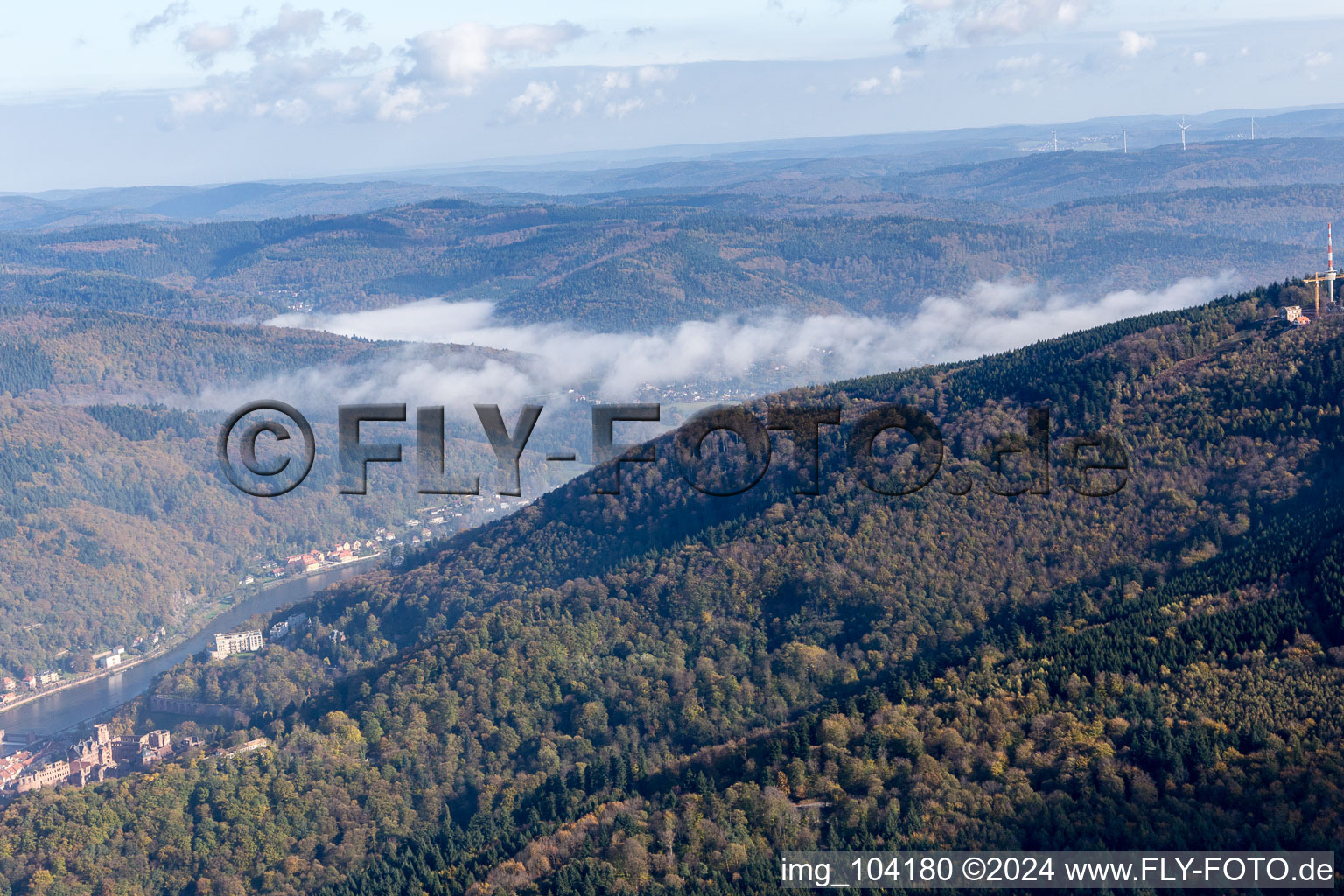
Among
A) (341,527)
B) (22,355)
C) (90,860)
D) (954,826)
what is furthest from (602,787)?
(22,355)

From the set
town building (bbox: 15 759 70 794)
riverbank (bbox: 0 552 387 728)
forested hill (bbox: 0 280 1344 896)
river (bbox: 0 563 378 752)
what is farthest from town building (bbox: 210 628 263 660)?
town building (bbox: 15 759 70 794)

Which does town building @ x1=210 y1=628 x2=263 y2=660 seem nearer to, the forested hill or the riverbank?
the forested hill

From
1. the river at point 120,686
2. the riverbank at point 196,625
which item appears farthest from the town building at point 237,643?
the riverbank at point 196,625

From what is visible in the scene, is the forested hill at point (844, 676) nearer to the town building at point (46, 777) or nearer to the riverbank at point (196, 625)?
the town building at point (46, 777)

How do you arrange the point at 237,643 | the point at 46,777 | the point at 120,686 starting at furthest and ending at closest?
the point at 120,686 → the point at 237,643 → the point at 46,777

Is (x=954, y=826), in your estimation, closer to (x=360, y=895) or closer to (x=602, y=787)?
(x=602, y=787)

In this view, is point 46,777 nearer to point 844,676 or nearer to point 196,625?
point 844,676

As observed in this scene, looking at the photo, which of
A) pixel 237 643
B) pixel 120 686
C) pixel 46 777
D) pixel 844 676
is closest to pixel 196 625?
pixel 120 686
